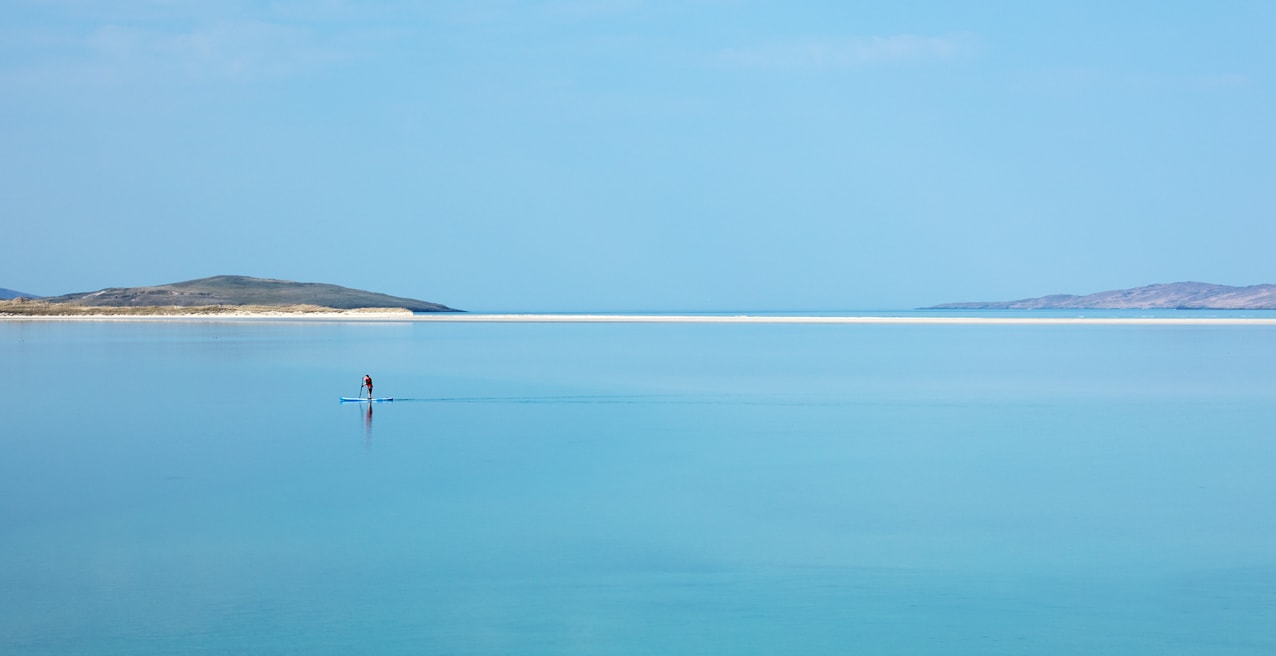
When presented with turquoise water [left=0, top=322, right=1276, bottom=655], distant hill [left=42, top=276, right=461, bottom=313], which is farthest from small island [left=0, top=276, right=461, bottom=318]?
turquoise water [left=0, top=322, right=1276, bottom=655]

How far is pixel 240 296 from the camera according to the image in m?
165

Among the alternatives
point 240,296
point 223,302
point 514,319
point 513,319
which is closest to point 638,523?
point 513,319

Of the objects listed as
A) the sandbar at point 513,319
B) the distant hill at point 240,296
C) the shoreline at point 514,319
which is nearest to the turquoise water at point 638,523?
the shoreline at point 514,319

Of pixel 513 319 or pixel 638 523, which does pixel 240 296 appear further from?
pixel 638 523

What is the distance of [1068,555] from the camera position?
1098 centimetres

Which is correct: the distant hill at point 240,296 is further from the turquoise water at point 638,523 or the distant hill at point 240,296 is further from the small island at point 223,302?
the turquoise water at point 638,523

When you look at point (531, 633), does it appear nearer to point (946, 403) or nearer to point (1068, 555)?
point (1068, 555)

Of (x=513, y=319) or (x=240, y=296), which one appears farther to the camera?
(x=240, y=296)

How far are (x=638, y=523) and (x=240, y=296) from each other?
163 m

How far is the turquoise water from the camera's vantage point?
871 cm

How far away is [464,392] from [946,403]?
1171 cm

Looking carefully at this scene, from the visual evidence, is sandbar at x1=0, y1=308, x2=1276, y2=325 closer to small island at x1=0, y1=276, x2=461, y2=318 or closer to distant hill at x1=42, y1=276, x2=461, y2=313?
small island at x1=0, y1=276, x2=461, y2=318

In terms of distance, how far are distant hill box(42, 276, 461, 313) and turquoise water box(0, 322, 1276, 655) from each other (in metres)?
136

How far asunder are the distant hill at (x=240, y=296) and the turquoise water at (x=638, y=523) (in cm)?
13598
